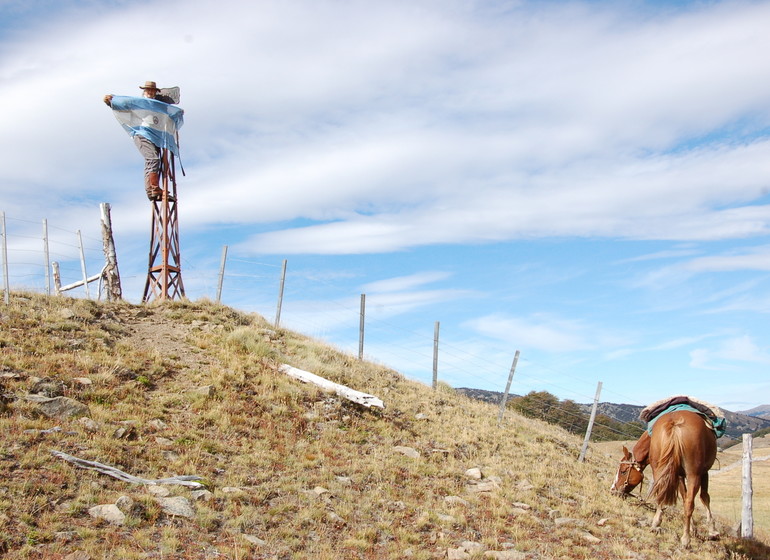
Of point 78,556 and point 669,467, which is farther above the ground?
point 669,467

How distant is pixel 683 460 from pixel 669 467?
0.98 feet

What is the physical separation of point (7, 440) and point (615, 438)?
4575 centimetres

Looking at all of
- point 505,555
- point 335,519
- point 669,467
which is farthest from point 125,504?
point 669,467

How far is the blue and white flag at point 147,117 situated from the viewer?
1833 cm

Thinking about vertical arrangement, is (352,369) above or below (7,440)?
above

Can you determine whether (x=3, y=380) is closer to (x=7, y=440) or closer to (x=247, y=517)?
(x=7, y=440)

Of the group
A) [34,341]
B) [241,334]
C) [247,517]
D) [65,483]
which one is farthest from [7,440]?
[241,334]

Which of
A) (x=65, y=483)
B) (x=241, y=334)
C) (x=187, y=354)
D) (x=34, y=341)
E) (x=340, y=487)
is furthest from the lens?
(x=241, y=334)

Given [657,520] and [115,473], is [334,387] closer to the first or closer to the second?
[115,473]

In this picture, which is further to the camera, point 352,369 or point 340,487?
point 352,369

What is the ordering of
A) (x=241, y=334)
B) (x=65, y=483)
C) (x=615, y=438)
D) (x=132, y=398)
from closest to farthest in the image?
1. (x=65, y=483)
2. (x=132, y=398)
3. (x=241, y=334)
4. (x=615, y=438)

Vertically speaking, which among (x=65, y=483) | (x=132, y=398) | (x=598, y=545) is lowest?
(x=598, y=545)

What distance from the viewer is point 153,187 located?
1891 cm

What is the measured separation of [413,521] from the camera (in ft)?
29.2
